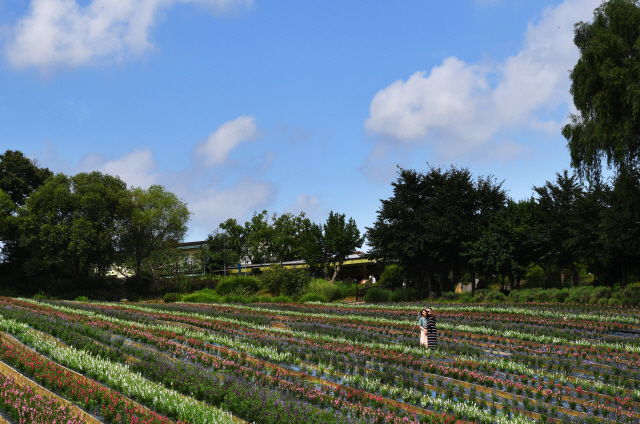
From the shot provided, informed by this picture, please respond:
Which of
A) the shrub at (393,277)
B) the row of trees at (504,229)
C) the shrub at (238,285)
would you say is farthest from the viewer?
the shrub at (393,277)

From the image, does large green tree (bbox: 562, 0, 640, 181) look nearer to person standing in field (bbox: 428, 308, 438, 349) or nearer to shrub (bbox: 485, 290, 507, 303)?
shrub (bbox: 485, 290, 507, 303)

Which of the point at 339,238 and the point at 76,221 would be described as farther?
the point at 339,238

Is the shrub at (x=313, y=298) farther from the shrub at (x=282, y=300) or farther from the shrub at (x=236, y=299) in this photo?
the shrub at (x=236, y=299)

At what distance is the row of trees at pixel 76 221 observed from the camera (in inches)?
1688

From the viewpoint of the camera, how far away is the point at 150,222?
51.0 meters

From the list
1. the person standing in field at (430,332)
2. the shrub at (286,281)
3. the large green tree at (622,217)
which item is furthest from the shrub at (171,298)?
the large green tree at (622,217)

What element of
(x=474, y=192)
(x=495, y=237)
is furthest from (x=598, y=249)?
(x=474, y=192)

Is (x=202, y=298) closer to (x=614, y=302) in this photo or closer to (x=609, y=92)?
(x=614, y=302)

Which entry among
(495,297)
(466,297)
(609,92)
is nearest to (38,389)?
(609,92)

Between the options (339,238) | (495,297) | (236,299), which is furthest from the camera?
(339,238)

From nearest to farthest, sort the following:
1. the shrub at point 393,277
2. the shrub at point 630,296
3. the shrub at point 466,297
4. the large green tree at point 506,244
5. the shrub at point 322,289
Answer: the shrub at point 630,296 < the shrub at point 466,297 < the large green tree at point 506,244 < the shrub at point 322,289 < the shrub at point 393,277

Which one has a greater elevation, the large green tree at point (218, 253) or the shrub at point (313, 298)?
the large green tree at point (218, 253)

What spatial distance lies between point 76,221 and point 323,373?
39236mm

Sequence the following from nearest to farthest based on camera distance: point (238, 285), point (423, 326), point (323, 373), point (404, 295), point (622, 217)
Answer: point (323, 373)
point (423, 326)
point (622, 217)
point (404, 295)
point (238, 285)
